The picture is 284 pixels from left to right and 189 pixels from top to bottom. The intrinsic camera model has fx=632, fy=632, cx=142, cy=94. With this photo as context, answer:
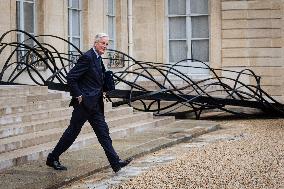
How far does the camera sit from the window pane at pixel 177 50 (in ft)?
62.9

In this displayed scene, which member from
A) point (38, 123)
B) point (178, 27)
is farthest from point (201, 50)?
point (38, 123)

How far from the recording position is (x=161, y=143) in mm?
9992

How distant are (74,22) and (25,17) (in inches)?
95.0

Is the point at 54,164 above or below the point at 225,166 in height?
above

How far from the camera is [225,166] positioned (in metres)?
8.15

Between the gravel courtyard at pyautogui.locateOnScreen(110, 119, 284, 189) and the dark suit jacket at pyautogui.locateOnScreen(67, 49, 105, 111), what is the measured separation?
3.38 ft

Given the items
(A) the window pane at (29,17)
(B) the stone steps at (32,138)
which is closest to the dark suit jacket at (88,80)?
(B) the stone steps at (32,138)

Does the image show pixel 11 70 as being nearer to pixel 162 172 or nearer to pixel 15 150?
pixel 15 150

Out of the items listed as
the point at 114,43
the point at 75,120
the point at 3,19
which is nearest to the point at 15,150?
the point at 75,120

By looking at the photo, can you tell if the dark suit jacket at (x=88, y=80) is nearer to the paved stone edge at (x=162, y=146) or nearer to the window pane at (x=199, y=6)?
the paved stone edge at (x=162, y=146)

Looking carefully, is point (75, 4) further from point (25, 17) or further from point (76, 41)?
point (25, 17)

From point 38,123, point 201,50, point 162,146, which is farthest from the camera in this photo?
point 201,50

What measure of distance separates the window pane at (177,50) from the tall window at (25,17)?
5976mm

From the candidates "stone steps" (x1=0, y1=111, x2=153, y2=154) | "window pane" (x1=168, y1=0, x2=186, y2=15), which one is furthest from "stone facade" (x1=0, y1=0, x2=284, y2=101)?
"stone steps" (x1=0, y1=111, x2=153, y2=154)
